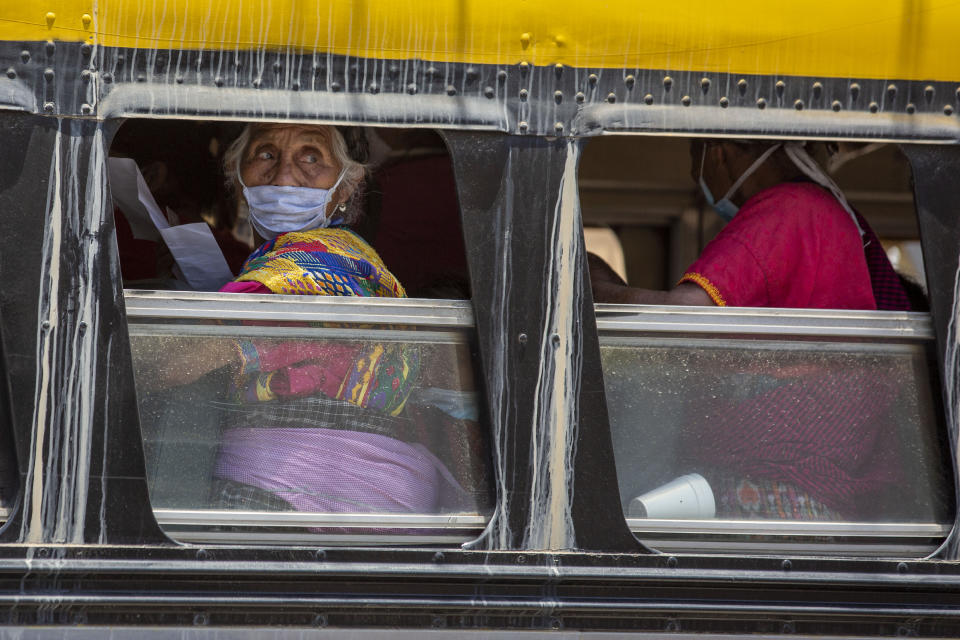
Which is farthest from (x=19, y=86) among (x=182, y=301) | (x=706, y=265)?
(x=706, y=265)

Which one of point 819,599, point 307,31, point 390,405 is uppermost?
point 307,31

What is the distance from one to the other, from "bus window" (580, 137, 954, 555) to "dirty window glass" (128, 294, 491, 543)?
0.35 m

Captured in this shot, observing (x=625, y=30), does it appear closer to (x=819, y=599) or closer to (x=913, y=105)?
(x=913, y=105)

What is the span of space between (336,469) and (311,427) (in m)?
0.10

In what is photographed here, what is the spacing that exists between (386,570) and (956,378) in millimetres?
1245

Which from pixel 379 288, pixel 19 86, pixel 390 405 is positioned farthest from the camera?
pixel 379 288

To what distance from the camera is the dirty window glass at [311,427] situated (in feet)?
7.16

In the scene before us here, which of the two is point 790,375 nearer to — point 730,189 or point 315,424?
point 730,189

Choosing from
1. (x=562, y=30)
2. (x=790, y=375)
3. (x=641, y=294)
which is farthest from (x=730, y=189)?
(x=562, y=30)

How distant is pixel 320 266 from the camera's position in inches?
92.6

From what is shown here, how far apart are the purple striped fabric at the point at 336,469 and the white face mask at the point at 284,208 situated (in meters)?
0.56

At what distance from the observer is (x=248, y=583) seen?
2143mm

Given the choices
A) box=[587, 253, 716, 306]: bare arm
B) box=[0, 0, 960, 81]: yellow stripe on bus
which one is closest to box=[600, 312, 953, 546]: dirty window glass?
box=[587, 253, 716, 306]: bare arm

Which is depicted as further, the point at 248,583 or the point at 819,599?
the point at 819,599
